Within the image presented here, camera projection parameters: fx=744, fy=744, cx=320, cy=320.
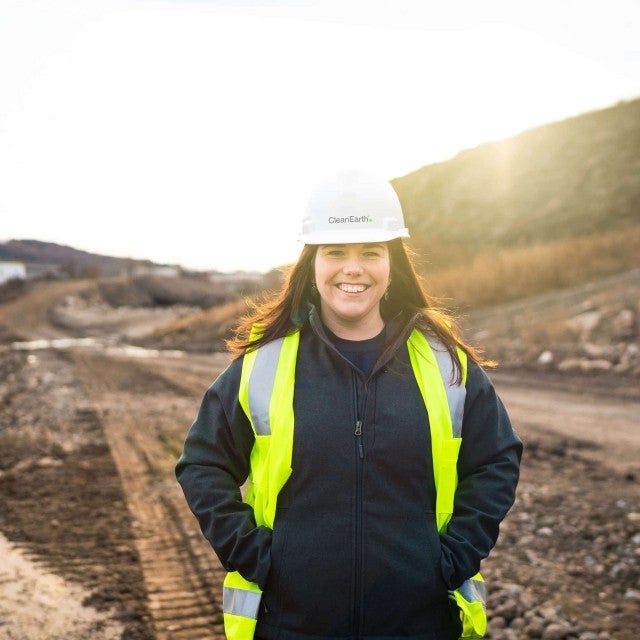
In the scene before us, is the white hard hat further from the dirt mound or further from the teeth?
→ the dirt mound

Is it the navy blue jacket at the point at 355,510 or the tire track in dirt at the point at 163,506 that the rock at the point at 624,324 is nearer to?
the tire track in dirt at the point at 163,506

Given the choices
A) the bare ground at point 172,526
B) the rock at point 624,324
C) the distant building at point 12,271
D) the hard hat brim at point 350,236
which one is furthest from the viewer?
the distant building at point 12,271

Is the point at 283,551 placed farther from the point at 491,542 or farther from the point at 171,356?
the point at 171,356

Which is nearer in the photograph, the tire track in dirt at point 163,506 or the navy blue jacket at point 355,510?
the navy blue jacket at point 355,510

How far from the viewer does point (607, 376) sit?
37.8 ft

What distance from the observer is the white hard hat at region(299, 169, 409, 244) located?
7.14 feet

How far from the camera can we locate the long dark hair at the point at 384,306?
2.29 metres

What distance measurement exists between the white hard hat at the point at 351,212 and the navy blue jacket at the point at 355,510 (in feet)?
0.91

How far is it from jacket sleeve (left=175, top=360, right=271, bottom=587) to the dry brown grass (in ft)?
50.8

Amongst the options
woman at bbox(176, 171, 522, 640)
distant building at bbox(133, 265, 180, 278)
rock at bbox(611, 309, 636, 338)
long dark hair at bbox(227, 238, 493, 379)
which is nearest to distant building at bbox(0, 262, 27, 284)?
distant building at bbox(133, 265, 180, 278)

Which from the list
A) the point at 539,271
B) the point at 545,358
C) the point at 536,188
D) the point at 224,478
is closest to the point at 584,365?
the point at 545,358

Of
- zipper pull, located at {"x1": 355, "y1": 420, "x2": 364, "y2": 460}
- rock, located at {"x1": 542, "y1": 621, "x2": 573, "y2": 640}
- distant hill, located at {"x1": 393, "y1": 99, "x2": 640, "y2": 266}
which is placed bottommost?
rock, located at {"x1": 542, "y1": 621, "x2": 573, "y2": 640}

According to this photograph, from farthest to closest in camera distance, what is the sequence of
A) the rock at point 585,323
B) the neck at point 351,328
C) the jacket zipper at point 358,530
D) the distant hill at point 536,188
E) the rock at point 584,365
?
the distant hill at point 536,188, the rock at point 585,323, the rock at point 584,365, the neck at point 351,328, the jacket zipper at point 358,530

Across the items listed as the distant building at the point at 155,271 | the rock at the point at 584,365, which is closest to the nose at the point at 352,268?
the rock at the point at 584,365
